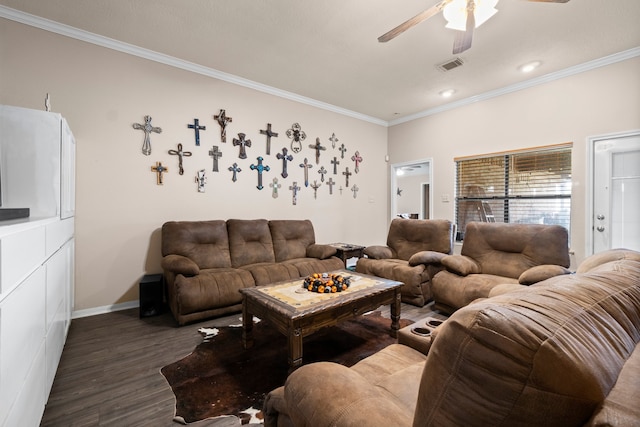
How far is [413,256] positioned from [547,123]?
8.51ft

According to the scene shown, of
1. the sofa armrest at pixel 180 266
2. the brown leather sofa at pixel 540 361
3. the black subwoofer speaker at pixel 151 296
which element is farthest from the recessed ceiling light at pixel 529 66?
the black subwoofer speaker at pixel 151 296

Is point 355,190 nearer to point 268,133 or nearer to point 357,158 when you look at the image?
point 357,158

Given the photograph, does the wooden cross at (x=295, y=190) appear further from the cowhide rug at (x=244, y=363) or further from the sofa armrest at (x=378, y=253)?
the cowhide rug at (x=244, y=363)

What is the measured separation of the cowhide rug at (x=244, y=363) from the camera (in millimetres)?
1598

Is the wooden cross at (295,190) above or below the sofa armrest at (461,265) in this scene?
above

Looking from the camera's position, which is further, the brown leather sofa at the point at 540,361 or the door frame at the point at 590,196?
the door frame at the point at 590,196

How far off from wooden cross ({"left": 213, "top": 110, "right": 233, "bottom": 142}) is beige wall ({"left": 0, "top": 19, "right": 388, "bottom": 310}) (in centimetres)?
7

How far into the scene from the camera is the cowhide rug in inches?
62.9

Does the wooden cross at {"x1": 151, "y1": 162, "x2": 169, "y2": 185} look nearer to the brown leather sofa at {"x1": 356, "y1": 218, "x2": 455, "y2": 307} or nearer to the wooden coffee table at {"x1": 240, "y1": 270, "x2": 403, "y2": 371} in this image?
the wooden coffee table at {"x1": 240, "y1": 270, "x2": 403, "y2": 371}

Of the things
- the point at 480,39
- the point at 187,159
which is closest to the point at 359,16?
the point at 480,39

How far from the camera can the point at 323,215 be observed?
480cm

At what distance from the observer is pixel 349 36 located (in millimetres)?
2865

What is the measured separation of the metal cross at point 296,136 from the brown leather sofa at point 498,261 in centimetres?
271

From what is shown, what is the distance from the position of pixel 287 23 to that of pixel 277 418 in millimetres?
3067
